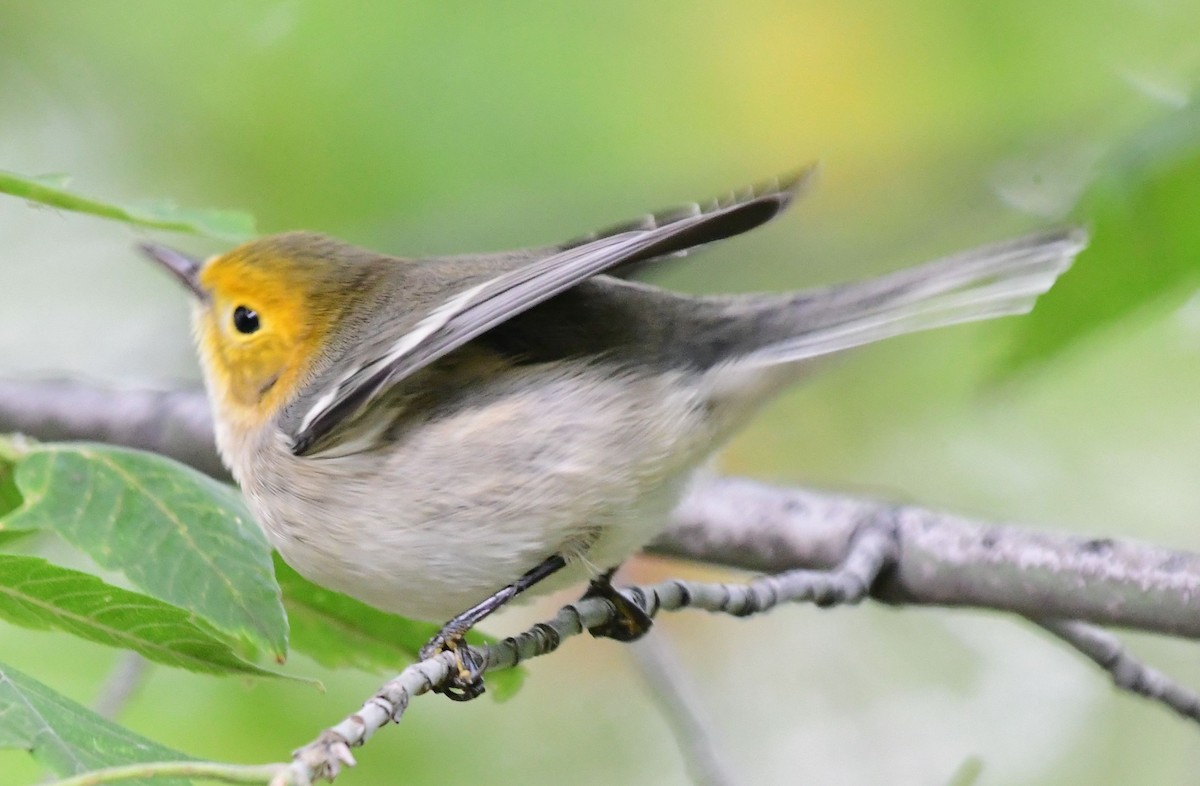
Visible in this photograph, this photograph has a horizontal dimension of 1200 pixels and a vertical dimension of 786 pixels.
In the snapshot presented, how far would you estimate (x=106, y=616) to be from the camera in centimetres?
138

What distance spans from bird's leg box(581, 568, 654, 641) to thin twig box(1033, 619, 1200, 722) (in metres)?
0.74

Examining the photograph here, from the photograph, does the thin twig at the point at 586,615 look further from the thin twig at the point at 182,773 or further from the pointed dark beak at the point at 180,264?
the pointed dark beak at the point at 180,264

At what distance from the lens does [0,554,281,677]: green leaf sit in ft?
4.44

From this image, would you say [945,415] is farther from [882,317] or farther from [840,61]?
[882,317]

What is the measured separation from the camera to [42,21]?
4.07 m

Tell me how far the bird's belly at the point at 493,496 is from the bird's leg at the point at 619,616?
0.05 metres

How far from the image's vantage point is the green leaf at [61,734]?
1.15 metres

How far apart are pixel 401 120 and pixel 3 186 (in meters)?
2.25

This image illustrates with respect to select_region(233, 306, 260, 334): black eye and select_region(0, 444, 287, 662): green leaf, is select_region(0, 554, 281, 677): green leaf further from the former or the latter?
select_region(233, 306, 260, 334): black eye

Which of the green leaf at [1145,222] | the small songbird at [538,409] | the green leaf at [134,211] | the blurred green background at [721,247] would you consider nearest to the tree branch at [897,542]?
the small songbird at [538,409]

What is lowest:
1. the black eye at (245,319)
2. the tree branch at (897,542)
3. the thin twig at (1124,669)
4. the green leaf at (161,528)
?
the thin twig at (1124,669)

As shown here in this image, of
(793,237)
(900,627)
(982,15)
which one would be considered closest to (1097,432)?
(900,627)

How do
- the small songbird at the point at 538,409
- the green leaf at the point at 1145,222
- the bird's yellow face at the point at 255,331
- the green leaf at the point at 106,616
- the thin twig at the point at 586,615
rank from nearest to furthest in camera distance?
the thin twig at the point at 586,615, the green leaf at the point at 106,616, the green leaf at the point at 1145,222, the small songbird at the point at 538,409, the bird's yellow face at the point at 255,331

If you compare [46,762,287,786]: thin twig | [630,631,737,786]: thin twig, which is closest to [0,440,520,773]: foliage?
[46,762,287,786]: thin twig
